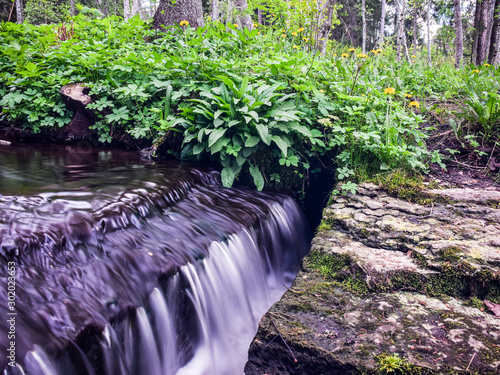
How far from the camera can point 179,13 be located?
6891mm

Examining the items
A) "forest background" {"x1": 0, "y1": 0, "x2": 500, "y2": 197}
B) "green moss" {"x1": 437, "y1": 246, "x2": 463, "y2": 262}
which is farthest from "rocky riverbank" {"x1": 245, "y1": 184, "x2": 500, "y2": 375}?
"forest background" {"x1": 0, "y1": 0, "x2": 500, "y2": 197}

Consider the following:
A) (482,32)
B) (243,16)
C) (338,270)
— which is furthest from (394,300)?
(482,32)

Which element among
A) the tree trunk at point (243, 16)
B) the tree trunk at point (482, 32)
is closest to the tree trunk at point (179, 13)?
the tree trunk at point (243, 16)

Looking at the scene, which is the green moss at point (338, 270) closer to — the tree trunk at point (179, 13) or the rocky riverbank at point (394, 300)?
the rocky riverbank at point (394, 300)

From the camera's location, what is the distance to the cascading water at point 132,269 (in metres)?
1.70

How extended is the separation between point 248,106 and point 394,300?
2455 millimetres

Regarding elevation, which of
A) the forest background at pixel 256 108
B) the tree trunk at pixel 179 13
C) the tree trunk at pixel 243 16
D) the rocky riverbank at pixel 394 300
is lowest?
the rocky riverbank at pixel 394 300

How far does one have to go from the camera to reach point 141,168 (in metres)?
3.88

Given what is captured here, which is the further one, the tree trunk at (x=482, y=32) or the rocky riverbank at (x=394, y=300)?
the tree trunk at (x=482, y=32)

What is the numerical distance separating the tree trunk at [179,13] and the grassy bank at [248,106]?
144 centimetres

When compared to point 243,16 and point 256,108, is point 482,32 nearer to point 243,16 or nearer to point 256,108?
point 243,16

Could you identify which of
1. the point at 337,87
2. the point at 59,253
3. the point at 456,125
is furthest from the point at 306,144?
the point at 59,253

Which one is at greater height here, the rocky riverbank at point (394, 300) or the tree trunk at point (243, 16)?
the tree trunk at point (243, 16)

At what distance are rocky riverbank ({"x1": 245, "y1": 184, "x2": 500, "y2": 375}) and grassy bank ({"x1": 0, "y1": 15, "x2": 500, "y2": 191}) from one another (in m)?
0.93
